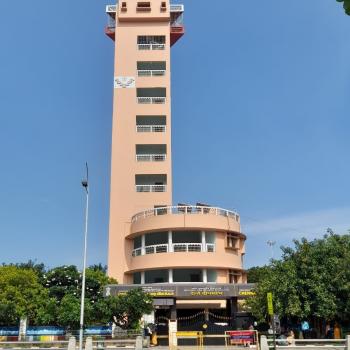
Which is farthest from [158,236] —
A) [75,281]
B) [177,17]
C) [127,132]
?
[177,17]

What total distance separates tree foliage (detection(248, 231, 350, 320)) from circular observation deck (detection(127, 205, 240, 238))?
1021 cm

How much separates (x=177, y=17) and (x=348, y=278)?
37.4 meters

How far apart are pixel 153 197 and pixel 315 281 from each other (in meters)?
20.7

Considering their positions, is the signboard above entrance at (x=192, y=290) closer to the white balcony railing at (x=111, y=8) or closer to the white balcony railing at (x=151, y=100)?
the white balcony railing at (x=151, y=100)

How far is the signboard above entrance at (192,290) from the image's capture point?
121ft

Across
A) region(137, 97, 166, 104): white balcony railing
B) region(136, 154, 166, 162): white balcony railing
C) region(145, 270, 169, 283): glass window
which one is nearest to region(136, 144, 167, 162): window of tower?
region(136, 154, 166, 162): white balcony railing

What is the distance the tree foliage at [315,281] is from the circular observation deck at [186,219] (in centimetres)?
1021

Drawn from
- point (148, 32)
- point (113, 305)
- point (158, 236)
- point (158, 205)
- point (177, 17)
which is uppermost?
point (177, 17)

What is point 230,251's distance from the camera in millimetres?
43281

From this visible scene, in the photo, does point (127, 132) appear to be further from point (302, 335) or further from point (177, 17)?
point (302, 335)

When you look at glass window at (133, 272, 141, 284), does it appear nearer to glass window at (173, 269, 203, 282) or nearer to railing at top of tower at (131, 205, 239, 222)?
glass window at (173, 269, 203, 282)

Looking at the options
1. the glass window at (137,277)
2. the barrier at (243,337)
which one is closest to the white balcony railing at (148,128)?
the glass window at (137,277)

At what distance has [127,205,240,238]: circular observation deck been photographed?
41.5m

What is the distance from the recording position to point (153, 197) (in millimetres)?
47562
